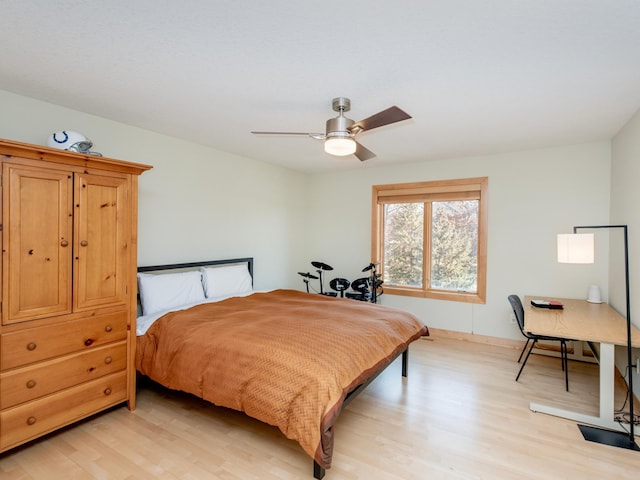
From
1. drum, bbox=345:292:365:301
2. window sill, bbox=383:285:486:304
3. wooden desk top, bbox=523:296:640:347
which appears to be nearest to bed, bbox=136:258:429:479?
wooden desk top, bbox=523:296:640:347

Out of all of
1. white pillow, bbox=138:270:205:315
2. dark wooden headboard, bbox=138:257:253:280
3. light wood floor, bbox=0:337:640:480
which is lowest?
light wood floor, bbox=0:337:640:480

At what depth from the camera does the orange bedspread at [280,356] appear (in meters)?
1.90

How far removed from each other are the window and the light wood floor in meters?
1.74

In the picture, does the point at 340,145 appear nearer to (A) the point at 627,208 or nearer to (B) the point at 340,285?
(B) the point at 340,285

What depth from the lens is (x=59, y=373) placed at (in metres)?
2.26

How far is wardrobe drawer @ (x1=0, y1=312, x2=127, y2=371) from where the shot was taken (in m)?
2.07

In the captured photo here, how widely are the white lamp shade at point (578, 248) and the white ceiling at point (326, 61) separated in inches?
42.8

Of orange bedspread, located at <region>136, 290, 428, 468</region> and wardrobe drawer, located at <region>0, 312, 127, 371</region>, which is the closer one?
orange bedspread, located at <region>136, 290, 428, 468</region>

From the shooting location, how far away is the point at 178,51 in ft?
6.41

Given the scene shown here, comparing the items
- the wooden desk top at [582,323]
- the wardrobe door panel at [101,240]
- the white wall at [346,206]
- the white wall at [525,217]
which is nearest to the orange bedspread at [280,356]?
the wardrobe door panel at [101,240]

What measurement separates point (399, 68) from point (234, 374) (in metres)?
2.28

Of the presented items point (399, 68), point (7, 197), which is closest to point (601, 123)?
point (399, 68)

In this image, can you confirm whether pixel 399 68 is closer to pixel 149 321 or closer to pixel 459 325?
pixel 149 321

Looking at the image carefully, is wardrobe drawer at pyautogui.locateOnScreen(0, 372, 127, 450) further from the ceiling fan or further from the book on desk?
the book on desk
